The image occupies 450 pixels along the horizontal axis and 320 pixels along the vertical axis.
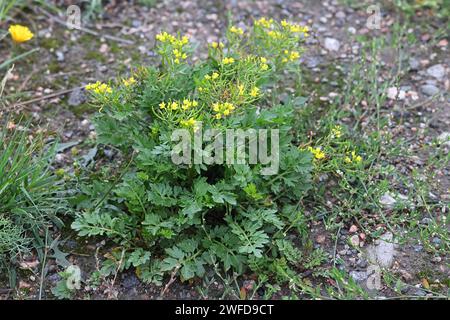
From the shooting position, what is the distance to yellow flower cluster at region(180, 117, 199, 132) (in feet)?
8.14

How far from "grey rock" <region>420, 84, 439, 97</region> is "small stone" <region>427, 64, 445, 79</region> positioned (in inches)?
4.3

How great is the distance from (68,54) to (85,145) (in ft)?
2.80

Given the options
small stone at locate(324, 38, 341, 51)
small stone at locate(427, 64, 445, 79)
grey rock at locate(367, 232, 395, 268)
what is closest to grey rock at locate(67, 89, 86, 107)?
small stone at locate(324, 38, 341, 51)

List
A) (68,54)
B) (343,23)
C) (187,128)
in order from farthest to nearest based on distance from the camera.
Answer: (343,23) → (68,54) → (187,128)

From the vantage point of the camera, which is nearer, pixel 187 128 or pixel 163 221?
pixel 187 128

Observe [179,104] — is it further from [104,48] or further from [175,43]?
[104,48]

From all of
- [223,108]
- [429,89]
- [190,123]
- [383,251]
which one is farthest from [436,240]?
[190,123]

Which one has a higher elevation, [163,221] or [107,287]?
[163,221]

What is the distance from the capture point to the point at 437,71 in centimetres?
379

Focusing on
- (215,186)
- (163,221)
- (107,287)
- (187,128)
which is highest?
(187,128)

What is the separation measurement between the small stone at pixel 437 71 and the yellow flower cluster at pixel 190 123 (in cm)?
194
